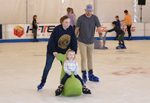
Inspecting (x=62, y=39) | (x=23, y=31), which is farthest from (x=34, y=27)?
(x=62, y=39)

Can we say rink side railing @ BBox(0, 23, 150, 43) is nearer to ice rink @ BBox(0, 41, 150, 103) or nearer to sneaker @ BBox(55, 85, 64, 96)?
ice rink @ BBox(0, 41, 150, 103)

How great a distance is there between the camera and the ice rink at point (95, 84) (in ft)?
22.2

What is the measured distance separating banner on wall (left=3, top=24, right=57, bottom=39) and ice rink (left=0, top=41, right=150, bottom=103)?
777 cm

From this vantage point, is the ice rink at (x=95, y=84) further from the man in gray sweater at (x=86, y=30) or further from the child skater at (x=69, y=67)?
the man in gray sweater at (x=86, y=30)

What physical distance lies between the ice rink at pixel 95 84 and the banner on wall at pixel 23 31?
7.77 meters

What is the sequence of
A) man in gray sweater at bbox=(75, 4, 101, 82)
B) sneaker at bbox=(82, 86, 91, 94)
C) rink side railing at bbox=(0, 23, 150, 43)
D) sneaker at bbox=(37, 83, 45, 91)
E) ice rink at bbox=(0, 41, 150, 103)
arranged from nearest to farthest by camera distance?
ice rink at bbox=(0, 41, 150, 103)
sneaker at bbox=(82, 86, 91, 94)
sneaker at bbox=(37, 83, 45, 91)
man in gray sweater at bbox=(75, 4, 101, 82)
rink side railing at bbox=(0, 23, 150, 43)

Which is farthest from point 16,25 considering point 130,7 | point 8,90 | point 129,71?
point 8,90

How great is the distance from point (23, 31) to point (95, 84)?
521 inches

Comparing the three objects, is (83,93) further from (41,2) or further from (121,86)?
(41,2)

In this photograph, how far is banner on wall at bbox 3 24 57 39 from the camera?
67.4 ft

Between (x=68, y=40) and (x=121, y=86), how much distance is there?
5.30 feet

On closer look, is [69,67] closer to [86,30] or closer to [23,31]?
[86,30]

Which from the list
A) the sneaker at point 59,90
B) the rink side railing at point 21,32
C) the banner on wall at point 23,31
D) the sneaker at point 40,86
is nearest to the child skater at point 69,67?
the sneaker at point 59,90

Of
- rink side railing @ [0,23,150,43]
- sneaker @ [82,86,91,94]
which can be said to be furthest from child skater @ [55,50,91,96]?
rink side railing @ [0,23,150,43]
